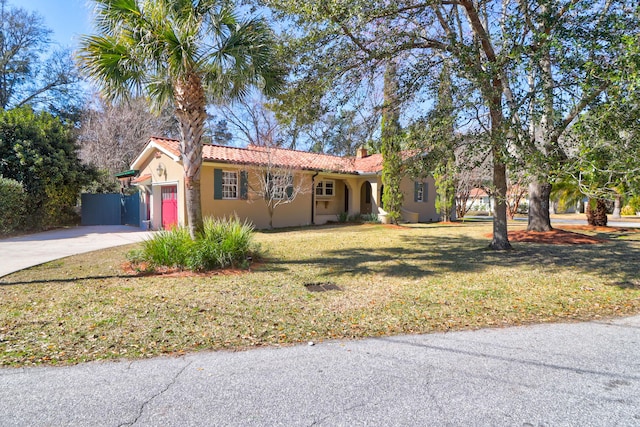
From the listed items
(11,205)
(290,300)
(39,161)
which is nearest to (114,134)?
(39,161)

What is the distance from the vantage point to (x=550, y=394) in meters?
3.02

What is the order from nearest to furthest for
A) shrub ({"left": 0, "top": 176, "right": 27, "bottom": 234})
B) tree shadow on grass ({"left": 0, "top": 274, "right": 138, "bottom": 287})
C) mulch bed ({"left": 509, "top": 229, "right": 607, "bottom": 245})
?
1. tree shadow on grass ({"left": 0, "top": 274, "right": 138, "bottom": 287})
2. mulch bed ({"left": 509, "top": 229, "right": 607, "bottom": 245})
3. shrub ({"left": 0, "top": 176, "right": 27, "bottom": 234})

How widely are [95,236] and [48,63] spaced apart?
70.7 ft

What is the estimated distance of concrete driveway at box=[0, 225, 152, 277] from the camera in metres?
8.73

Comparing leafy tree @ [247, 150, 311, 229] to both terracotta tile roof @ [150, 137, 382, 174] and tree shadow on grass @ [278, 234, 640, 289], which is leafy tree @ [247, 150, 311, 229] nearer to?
terracotta tile roof @ [150, 137, 382, 174]

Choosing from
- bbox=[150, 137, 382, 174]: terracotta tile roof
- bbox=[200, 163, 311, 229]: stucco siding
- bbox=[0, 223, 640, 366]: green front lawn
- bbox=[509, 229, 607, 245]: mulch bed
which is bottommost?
bbox=[0, 223, 640, 366]: green front lawn

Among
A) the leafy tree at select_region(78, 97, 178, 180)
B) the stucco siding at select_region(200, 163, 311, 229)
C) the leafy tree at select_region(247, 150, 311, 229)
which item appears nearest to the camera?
the stucco siding at select_region(200, 163, 311, 229)

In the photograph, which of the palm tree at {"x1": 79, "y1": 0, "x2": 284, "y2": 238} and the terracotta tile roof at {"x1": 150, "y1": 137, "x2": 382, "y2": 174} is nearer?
the palm tree at {"x1": 79, "y1": 0, "x2": 284, "y2": 238}

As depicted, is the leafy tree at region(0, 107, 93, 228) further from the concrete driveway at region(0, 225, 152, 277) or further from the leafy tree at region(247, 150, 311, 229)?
the leafy tree at region(247, 150, 311, 229)

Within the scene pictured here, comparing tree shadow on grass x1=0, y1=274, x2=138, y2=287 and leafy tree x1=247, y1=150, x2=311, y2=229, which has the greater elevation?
leafy tree x1=247, y1=150, x2=311, y2=229

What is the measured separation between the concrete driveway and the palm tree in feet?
11.8

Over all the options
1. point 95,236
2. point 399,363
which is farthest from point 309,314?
point 95,236

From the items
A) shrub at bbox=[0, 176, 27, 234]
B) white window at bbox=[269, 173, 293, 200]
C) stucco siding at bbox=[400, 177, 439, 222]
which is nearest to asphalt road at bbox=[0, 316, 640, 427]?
white window at bbox=[269, 173, 293, 200]

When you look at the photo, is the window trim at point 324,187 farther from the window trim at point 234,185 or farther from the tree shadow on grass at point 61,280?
the tree shadow on grass at point 61,280
